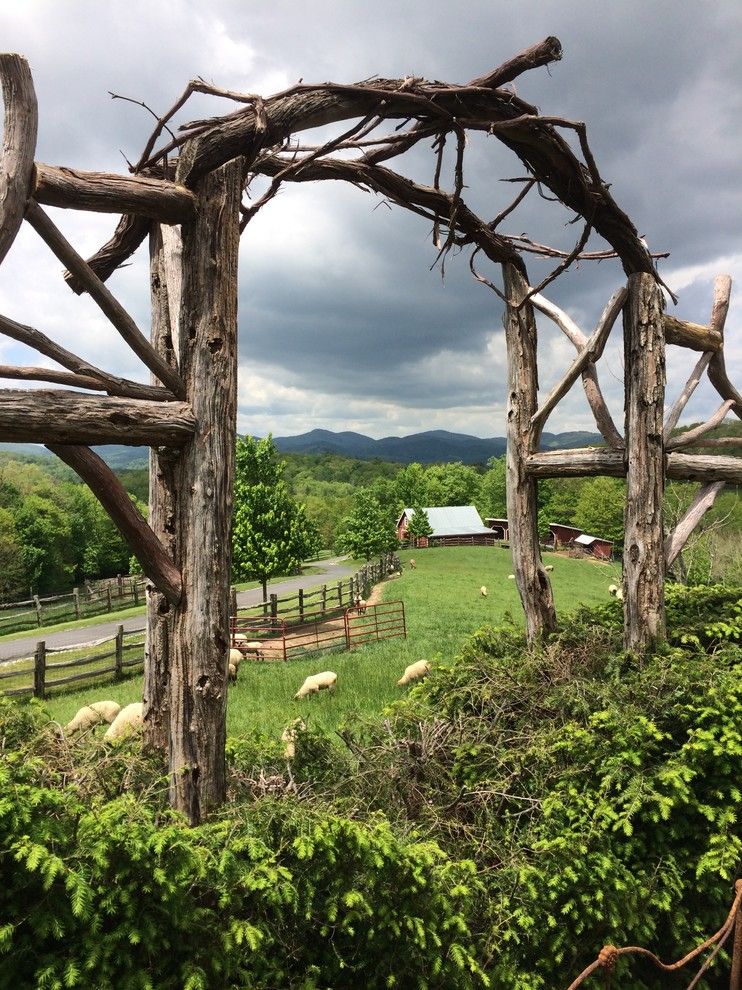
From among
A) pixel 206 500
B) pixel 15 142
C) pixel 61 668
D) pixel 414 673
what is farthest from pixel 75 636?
pixel 15 142

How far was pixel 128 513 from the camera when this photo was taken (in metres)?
3.35

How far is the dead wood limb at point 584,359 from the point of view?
6.03 metres

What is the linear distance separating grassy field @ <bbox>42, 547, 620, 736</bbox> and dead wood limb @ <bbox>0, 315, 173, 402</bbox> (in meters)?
2.80

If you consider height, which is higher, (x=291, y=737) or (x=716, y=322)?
(x=716, y=322)

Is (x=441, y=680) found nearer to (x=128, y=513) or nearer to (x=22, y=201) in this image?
(x=128, y=513)

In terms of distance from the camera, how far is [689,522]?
19.7 ft

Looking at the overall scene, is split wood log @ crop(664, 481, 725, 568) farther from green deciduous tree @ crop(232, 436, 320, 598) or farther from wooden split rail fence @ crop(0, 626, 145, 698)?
green deciduous tree @ crop(232, 436, 320, 598)

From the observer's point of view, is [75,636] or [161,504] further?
[75,636]

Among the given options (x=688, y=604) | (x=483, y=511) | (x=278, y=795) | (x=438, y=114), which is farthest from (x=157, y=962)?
(x=483, y=511)

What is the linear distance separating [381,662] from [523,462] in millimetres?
8656

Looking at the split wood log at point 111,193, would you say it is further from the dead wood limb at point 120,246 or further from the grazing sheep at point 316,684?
the grazing sheep at point 316,684

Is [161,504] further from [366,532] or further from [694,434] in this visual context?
[366,532]

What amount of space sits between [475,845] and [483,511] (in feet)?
209

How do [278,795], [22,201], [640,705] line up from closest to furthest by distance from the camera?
[22,201] < [278,795] < [640,705]
